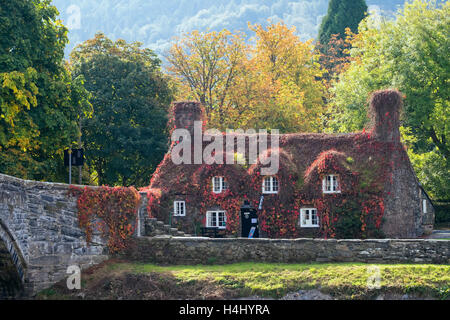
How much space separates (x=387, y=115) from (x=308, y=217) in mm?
6999

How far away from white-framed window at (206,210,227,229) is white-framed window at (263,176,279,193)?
2687mm

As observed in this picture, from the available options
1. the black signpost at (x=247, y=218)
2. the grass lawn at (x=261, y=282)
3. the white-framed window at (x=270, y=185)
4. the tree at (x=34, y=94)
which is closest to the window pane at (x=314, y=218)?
the white-framed window at (x=270, y=185)

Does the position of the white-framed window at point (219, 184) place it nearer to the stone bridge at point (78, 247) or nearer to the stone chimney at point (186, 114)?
the stone chimney at point (186, 114)

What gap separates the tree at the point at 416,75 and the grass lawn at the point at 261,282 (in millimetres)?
18383

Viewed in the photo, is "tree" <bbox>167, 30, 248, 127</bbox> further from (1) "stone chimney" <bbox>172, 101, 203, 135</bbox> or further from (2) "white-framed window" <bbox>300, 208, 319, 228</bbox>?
(2) "white-framed window" <bbox>300, 208, 319, 228</bbox>

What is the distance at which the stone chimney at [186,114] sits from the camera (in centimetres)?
3634

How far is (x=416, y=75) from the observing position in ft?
135

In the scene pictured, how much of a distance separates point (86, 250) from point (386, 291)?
11940mm


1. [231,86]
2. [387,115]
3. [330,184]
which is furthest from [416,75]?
[231,86]

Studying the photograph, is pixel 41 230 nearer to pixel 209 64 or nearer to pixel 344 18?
pixel 209 64

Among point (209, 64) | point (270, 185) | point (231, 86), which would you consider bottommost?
point (270, 185)

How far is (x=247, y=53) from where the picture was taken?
50.8 m
